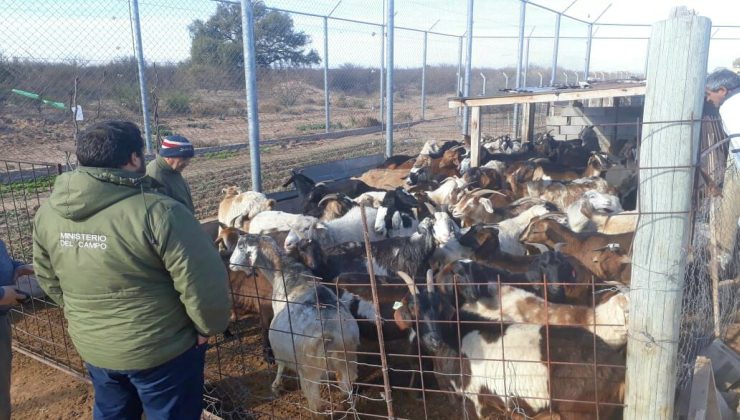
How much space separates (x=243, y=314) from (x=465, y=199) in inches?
154

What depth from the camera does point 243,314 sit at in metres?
6.00

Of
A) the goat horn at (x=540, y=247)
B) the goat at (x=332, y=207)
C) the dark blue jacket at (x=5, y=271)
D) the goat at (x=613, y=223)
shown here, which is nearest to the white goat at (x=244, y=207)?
the goat at (x=332, y=207)

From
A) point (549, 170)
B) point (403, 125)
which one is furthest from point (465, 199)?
point (403, 125)

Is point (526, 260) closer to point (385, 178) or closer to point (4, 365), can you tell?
point (4, 365)

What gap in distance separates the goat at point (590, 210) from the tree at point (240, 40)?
551 cm

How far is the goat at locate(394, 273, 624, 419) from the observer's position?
3408 mm

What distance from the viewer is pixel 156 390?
2773 millimetres

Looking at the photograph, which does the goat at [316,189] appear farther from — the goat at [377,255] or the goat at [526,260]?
the goat at [526,260]

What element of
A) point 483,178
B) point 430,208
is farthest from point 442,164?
point 430,208

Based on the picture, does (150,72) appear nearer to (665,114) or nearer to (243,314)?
(243,314)

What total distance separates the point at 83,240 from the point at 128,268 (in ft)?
0.84

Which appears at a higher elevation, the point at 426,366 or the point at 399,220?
the point at 399,220

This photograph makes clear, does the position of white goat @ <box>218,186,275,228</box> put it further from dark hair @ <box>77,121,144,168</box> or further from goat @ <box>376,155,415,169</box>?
dark hair @ <box>77,121,144,168</box>

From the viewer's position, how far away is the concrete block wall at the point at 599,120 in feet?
45.8
